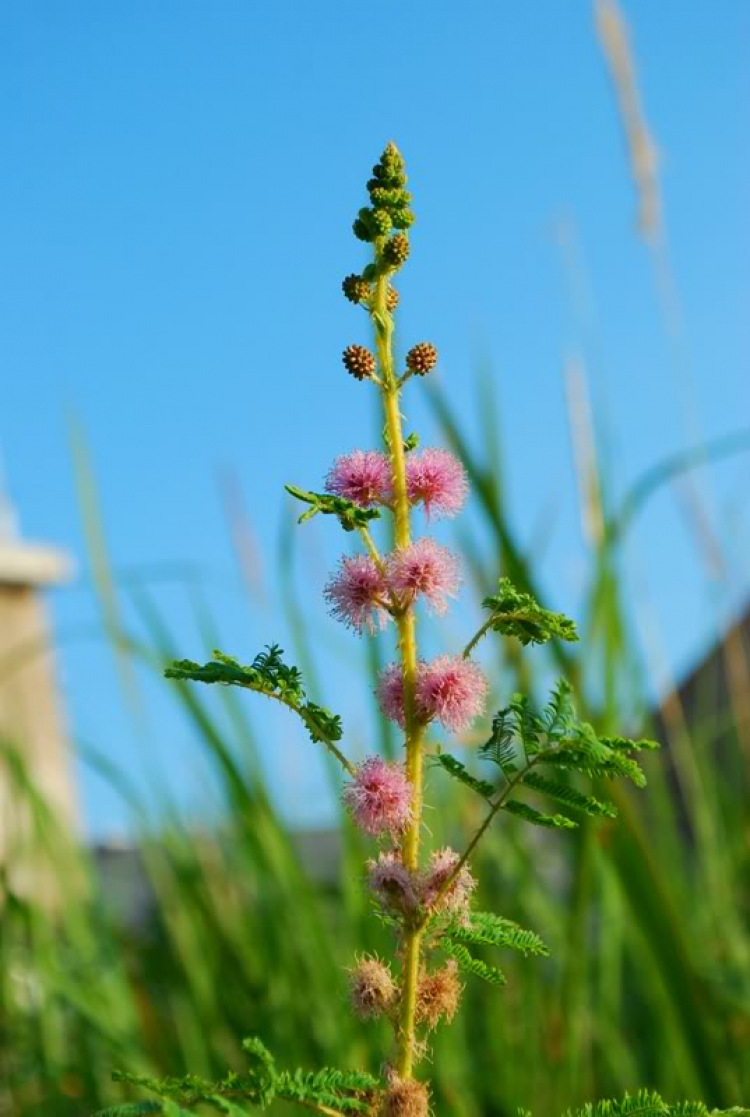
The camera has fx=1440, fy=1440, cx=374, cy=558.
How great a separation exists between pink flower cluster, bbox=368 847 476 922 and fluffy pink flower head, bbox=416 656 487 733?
0.05 metres

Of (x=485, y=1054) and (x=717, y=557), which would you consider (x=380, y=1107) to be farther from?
(x=717, y=557)

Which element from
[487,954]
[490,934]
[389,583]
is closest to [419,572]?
[389,583]

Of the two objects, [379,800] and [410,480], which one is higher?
[410,480]

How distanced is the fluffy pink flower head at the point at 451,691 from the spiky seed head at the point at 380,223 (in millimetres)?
141

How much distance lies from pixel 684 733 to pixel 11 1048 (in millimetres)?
1087

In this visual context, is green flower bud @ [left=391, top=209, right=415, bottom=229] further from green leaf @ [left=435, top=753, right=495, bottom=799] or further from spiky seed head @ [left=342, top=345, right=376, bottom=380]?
green leaf @ [left=435, top=753, right=495, bottom=799]

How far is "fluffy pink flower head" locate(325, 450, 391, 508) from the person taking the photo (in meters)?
0.45

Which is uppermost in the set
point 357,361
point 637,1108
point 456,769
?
point 357,361

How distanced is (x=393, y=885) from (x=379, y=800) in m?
0.03

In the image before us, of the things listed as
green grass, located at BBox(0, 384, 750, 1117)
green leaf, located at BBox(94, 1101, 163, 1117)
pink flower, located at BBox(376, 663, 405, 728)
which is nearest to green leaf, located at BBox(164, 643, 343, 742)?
pink flower, located at BBox(376, 663, 405, 728)

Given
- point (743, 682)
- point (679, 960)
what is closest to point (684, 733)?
point (743, 682)

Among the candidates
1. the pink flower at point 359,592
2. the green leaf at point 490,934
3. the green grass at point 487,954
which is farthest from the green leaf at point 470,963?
the green grass at point 487,954

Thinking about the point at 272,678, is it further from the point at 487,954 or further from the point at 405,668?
Result: the point at 487,954

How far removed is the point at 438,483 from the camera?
46cm
